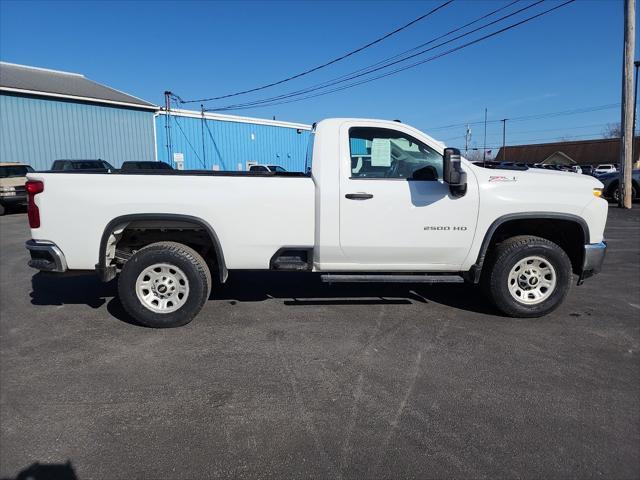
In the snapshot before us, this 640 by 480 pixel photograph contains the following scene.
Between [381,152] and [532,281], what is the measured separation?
2.20 meters

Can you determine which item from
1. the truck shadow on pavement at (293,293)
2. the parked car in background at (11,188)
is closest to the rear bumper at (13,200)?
the parked car in background at (11,188)

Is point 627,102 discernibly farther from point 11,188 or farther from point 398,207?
point 11,188

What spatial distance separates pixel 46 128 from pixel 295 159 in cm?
1698

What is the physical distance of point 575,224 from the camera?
5020 millimetres

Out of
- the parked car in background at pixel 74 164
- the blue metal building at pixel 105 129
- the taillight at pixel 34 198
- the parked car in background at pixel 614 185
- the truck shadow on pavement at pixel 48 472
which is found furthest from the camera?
the blue metal building at pixel 105 129

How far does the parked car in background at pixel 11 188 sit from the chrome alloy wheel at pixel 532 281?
1773 centimetres

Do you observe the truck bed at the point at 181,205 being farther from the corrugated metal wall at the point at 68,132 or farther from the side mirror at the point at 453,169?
the corrugated metal wall at the point at 68,132

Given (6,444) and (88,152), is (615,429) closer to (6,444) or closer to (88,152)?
(6,444)

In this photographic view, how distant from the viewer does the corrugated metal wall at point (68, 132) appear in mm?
21156

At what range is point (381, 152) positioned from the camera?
4977 mm

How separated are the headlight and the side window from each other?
1706 centimetres

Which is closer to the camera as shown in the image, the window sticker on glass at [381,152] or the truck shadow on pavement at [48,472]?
the truck shadow on pavement at [48,472]

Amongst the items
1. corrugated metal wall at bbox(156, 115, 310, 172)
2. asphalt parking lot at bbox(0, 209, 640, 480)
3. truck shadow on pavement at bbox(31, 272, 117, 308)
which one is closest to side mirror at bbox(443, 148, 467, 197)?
asphalt parking lot at bbox(0, 209, 640, 480)

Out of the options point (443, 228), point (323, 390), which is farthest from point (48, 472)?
point (443, 228)
